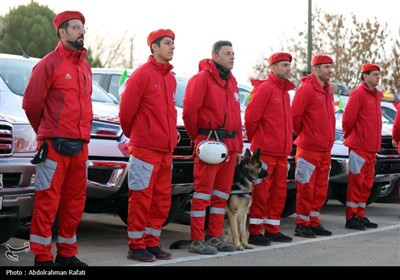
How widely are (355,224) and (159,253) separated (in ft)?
12.1

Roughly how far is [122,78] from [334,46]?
2583 cm

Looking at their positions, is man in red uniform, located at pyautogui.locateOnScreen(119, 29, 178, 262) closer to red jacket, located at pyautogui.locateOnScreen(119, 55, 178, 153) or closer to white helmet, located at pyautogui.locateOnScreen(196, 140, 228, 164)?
red jacket, located at pyautogui.locateOnScreen(119, 55, 178, 153)

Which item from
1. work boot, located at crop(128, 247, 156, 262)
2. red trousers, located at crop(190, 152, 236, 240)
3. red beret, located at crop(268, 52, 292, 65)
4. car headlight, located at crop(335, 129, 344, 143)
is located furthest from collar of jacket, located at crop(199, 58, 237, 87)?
car headlight, located at crop(335, 129, 344, 143)

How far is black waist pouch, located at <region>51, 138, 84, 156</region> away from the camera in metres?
7.27

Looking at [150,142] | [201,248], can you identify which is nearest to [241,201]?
[201,248]

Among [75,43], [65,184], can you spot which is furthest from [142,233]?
[75,43]

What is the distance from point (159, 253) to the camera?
324 inches

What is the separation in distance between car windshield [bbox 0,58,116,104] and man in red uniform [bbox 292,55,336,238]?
215 centimetres

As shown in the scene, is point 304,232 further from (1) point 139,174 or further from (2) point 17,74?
(2) point 17,74

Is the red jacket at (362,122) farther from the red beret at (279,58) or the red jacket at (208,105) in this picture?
the red jacket at (208,105)

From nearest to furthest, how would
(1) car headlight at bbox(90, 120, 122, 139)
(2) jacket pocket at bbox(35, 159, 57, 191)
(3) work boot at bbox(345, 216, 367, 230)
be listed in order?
(2) jacket pocket at bbox(35, 159, 57, 191) < (1) car headlight at bbox(90, 120, 122, 139) < (3) work boot at bbox(345, 216, 367, 230)

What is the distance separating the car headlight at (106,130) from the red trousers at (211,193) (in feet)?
2.74

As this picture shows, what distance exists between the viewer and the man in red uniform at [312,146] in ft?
33.7

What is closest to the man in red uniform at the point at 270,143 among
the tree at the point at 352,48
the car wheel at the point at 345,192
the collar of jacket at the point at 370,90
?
the collar of jacket at the point at 370,90
